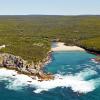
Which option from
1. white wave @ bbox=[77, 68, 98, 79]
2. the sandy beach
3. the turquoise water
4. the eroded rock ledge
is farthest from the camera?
the sandy beach

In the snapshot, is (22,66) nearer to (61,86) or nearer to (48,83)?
(48,83)

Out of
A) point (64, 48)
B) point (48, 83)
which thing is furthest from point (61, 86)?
point (64, 48)

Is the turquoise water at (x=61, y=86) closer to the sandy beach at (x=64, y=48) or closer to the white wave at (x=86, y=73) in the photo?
the white wave at (x=86, y=73)

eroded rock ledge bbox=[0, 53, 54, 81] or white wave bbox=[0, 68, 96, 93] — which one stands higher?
eroded rock ledge bbox=[0, 53, 54, 81]

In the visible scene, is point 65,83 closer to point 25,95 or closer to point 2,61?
point 25,95

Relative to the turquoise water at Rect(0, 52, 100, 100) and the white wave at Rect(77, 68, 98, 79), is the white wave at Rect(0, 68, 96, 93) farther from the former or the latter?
the white wave at Rect(77, 68, 98, 79)

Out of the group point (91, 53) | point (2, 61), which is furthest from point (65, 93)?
point (91, 53)

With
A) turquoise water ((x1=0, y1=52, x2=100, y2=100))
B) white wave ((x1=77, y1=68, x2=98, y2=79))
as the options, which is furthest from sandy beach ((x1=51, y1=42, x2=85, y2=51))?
white wave ((x1=77, y1=68, x2=98, y2=79))

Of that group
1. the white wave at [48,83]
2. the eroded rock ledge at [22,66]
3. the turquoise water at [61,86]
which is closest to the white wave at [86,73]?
the turquoise water at [61,86]
